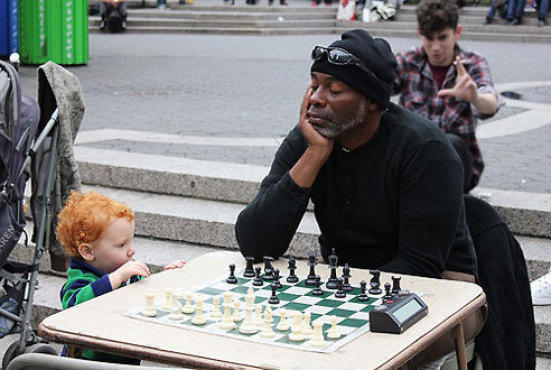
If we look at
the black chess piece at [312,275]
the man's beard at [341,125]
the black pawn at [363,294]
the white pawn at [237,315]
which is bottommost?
the black chess piece at [312,275]

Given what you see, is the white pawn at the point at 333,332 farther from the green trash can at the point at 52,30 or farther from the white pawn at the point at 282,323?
the green trash can at the point at 52,30

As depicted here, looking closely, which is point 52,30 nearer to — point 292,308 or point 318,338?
point 292,308

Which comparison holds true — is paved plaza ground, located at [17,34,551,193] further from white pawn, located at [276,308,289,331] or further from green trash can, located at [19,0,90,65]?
white pawn, located at [276,308,289,331]

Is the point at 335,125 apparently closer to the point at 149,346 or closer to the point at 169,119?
the point at 149,346

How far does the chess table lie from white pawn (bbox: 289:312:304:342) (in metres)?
0.02

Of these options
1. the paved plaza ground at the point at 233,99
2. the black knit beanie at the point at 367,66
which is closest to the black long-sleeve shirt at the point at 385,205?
the black knit beanie at the point at 367,66

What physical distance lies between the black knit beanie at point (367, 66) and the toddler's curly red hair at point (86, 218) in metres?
0.87

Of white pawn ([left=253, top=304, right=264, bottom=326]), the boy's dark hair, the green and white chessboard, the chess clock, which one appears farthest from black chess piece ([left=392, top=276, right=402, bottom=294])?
the boy's dark hair

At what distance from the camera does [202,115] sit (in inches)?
395

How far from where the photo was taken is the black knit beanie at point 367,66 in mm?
3703

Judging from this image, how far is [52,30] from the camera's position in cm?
1420

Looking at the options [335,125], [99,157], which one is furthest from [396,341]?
[99,157]

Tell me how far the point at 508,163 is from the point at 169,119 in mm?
3390

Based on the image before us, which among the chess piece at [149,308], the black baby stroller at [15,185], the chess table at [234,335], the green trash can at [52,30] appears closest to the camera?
the chess table at [234,335]
